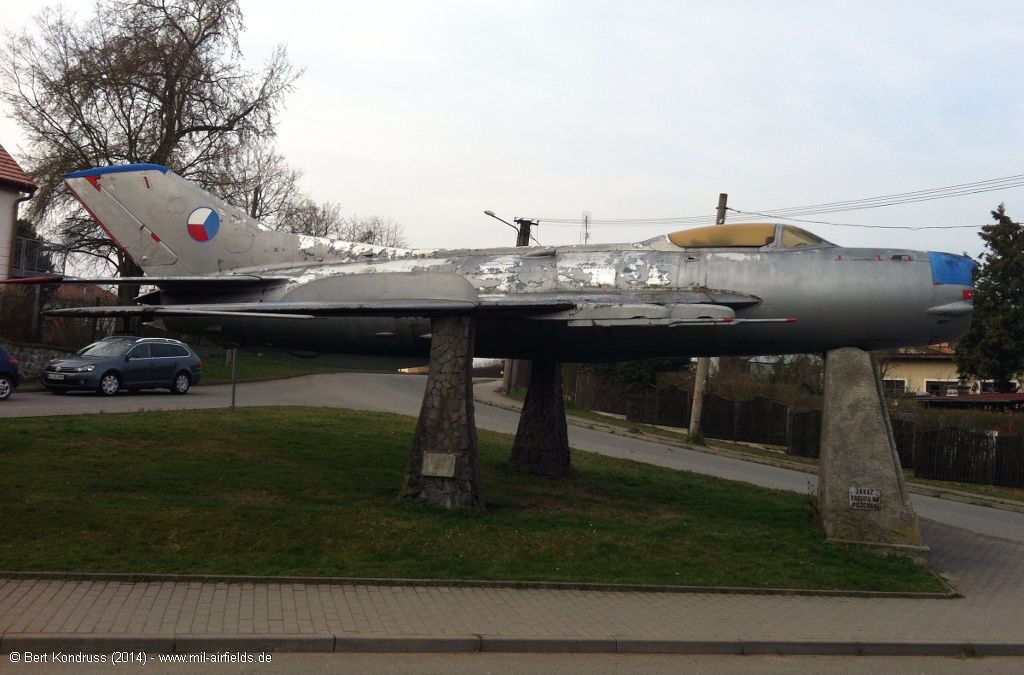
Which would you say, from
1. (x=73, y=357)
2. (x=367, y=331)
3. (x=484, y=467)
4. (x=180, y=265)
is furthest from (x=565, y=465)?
(x=73, y=357)

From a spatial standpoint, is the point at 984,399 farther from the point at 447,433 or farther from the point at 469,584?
the point at 469,584

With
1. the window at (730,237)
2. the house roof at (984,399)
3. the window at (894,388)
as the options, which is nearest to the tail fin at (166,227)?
the window at (730,237)

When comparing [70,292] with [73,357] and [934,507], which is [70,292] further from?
[934,507]

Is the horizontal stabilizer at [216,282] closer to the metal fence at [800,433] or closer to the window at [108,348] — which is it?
the window at [108,348]

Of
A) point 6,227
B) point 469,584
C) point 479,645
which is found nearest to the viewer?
point 479,645

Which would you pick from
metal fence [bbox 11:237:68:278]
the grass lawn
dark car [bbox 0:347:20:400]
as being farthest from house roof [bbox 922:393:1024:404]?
metal fence [bbox 11:237:68:278]

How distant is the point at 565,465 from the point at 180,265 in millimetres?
6889

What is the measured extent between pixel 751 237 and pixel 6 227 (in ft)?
92.6

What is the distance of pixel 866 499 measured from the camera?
1152 cm

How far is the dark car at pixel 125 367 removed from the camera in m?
23.8

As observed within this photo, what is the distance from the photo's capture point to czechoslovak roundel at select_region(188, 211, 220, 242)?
13.0 meters

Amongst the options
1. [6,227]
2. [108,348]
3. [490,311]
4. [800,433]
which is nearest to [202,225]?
[490,311]

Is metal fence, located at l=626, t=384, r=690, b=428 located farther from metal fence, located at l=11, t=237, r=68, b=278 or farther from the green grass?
metal fence, located at l=11, t=237, r=68, b=278

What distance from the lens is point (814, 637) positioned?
7984mm
